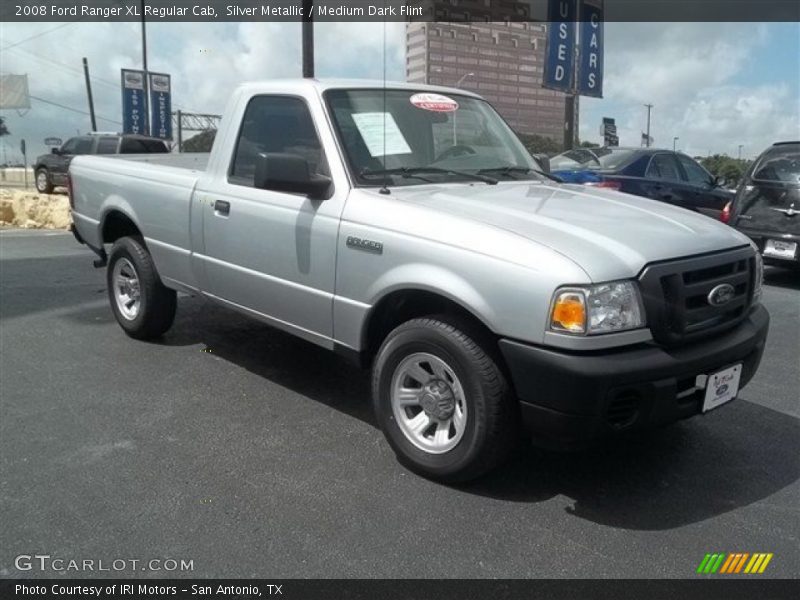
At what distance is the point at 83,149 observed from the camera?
2044 centimetres

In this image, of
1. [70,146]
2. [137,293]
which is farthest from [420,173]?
[70,146]

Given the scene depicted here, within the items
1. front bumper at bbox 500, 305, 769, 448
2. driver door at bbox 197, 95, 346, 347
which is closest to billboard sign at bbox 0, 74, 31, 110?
driver door at bbox 197, 95, 346, 347

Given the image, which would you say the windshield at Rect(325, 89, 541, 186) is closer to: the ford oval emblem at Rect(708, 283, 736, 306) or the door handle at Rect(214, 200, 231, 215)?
the door handle at Rect(214, 200, 231, 215)

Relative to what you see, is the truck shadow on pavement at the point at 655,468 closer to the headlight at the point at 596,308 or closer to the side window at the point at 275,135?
the headlight at the point at 596,308

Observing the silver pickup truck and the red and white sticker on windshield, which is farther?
the red and white sticker on windshield

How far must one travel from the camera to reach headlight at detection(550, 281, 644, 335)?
2826 mm

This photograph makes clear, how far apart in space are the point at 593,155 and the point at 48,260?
7892 millimetres

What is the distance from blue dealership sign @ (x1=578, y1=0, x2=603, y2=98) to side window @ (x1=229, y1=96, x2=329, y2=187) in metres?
14.0

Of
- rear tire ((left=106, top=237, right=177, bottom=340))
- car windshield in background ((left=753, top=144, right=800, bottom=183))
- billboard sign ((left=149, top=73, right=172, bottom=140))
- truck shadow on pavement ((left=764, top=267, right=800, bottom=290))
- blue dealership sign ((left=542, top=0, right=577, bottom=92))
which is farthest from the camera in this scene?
billboard sign ((left=149, top=73, right=172, bottom=140))

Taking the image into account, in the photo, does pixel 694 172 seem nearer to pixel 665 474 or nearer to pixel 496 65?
pixel 496 65

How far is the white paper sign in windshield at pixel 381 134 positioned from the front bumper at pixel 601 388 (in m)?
1.46
